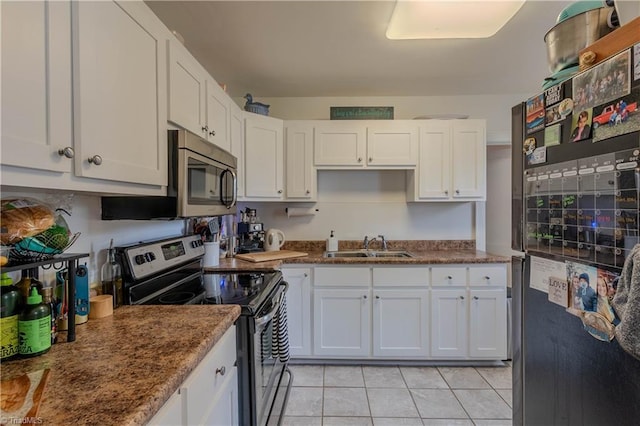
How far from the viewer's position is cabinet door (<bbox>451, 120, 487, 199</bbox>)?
2.77 meters

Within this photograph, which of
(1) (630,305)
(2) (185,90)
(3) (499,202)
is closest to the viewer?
(1) (630,305)

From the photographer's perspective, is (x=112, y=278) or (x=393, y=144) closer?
(x=112, y=278)

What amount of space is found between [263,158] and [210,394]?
1.98 metres

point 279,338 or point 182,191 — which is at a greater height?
point 182,191

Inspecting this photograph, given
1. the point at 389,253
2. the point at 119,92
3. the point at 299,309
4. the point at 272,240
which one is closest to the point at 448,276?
the point at 389,253

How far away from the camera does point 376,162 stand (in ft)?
9.22

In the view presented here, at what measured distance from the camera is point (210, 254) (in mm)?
2240

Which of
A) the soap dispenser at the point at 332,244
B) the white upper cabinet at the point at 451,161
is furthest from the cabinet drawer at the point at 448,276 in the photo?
the soap dispenser at the point at 332,244

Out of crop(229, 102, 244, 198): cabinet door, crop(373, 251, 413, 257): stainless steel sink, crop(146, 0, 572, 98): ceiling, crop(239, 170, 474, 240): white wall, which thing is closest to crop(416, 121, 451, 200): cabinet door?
crop(239, 170, 474, 240): white wall

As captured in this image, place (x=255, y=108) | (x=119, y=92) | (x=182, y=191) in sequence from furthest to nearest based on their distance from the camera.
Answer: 1. (x=255, y=108)
2. (x=182, y=191)
3. (x=119, y=92)

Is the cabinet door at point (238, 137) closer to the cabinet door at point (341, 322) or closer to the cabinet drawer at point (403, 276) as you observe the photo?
the cabinet door at point (341, 322)

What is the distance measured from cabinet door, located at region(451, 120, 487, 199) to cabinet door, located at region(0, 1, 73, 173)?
8.85 ft

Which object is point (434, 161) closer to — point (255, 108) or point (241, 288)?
point (255, 108)

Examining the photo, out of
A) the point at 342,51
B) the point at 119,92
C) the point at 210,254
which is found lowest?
the point at 210,254
